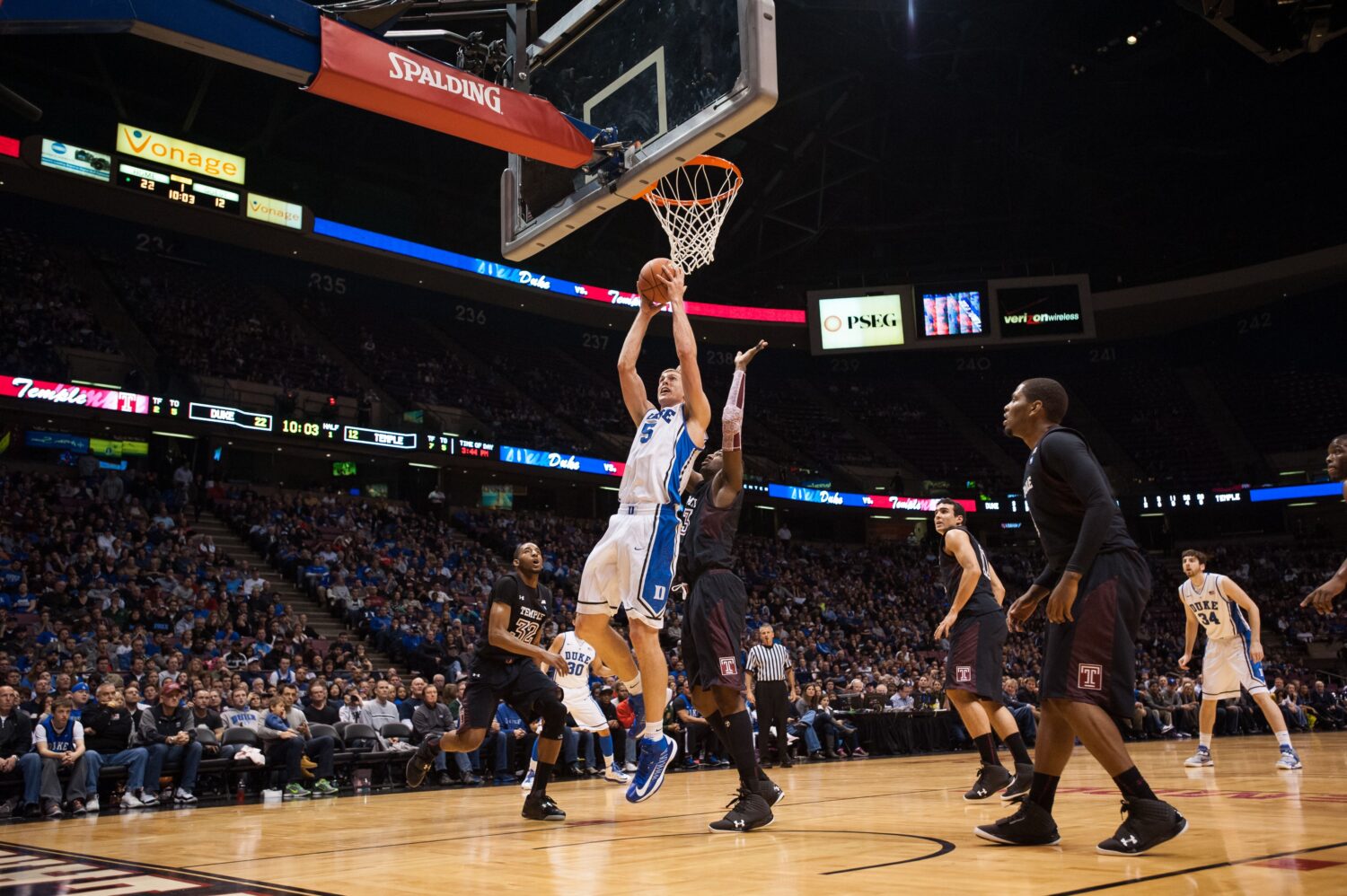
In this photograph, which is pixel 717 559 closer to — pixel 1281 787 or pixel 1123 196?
pixel 1281 787

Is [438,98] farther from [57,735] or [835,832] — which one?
[57,735]

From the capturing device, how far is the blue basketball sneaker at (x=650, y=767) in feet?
18.3

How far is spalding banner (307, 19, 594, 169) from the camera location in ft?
20.1

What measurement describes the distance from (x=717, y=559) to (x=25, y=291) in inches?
883

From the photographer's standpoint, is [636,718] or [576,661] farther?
[636,718]

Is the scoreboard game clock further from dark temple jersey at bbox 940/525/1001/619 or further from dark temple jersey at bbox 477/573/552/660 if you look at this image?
dark temple jersey at bbox 940/525/1001/619

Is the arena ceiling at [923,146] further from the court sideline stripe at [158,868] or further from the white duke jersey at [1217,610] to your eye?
the court sideline stripe at [158,868]

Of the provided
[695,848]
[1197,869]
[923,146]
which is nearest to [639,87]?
[695,848]

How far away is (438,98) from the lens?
6395 mm

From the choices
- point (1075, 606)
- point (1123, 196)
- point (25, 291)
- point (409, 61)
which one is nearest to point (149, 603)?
point (25, 291)

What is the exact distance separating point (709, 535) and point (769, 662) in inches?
292

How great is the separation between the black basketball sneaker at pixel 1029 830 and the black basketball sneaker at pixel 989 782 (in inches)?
107

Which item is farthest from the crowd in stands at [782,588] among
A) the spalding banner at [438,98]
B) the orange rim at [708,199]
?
the spalding banner at [438,98]

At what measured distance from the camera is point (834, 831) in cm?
525
